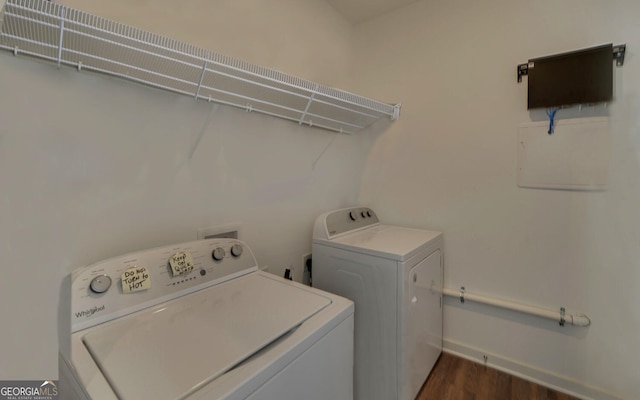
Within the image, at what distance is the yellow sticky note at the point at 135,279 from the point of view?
897 millimetres

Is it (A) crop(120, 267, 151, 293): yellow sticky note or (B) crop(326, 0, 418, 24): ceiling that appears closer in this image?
(A) crop(120, 267, 151, 293): yellow sticky note

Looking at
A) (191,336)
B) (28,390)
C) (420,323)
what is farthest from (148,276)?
(420,323)

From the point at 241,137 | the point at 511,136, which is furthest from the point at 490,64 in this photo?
the point at 241,137

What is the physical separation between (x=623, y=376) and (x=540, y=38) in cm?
193

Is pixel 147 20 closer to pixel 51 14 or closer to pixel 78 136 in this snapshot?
pixel 51 14

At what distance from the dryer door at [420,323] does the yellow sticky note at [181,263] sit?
1006mm

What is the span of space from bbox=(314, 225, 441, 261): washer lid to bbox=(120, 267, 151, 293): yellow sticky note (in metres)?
0.92

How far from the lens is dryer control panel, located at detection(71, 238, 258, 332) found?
83cm

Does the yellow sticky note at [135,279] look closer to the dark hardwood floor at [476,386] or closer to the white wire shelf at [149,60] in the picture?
the white wire shelf at [149,60]

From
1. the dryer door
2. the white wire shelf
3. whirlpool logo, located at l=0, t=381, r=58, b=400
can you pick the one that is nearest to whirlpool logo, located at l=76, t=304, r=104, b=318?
whirlpool logo, located at l=0, t=381, r=58, b=400

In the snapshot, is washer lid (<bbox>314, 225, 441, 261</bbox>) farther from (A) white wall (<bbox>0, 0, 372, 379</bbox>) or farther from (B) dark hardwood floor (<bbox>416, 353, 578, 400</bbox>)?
(B) dark hardwood floor (<bbox>416, 353, 578, 400</bbox>)

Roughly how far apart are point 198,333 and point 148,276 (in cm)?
33

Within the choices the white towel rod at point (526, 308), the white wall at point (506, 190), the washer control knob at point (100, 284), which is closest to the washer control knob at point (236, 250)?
the washer control knob at point (100, 284)

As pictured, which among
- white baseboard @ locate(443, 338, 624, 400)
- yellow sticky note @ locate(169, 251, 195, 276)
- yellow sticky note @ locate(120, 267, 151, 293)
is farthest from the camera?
white baseboard @ locate(443, 338, 624, 400)
